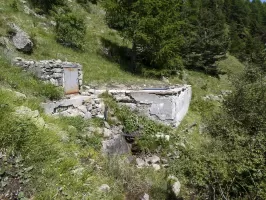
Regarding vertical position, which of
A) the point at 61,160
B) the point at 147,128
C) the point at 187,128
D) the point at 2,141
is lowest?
the point at 187,128

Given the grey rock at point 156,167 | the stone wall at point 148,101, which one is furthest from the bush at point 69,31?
the grey rock at point 156,167

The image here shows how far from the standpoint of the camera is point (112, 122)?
8273 millimetres

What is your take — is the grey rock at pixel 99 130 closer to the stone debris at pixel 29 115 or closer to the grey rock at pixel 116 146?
the grey rock at pixel 116 146

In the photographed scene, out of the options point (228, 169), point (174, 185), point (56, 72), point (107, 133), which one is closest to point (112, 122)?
point (107, 133)

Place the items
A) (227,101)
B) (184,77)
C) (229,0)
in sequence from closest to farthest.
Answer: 1. (227,101)
2. (184,77)
3. (229,0)

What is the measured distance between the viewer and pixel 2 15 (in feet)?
41.1

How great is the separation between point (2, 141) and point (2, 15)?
10618 mm

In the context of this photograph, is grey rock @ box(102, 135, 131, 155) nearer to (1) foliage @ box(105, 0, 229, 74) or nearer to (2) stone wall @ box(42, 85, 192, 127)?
(2) stone wall @ box(42, 85, 192, 127)

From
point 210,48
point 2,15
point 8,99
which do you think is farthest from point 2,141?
point 210,48

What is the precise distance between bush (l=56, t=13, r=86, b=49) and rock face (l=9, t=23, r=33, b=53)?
9.71ft

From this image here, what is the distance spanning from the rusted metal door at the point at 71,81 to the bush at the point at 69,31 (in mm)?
5939

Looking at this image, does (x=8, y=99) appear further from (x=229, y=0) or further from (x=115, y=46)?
(x=229, y=0)

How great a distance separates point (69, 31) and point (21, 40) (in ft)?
12.9

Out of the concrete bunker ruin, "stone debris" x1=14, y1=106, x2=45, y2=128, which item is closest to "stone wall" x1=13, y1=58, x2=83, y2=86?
the concrete bunker ruin
